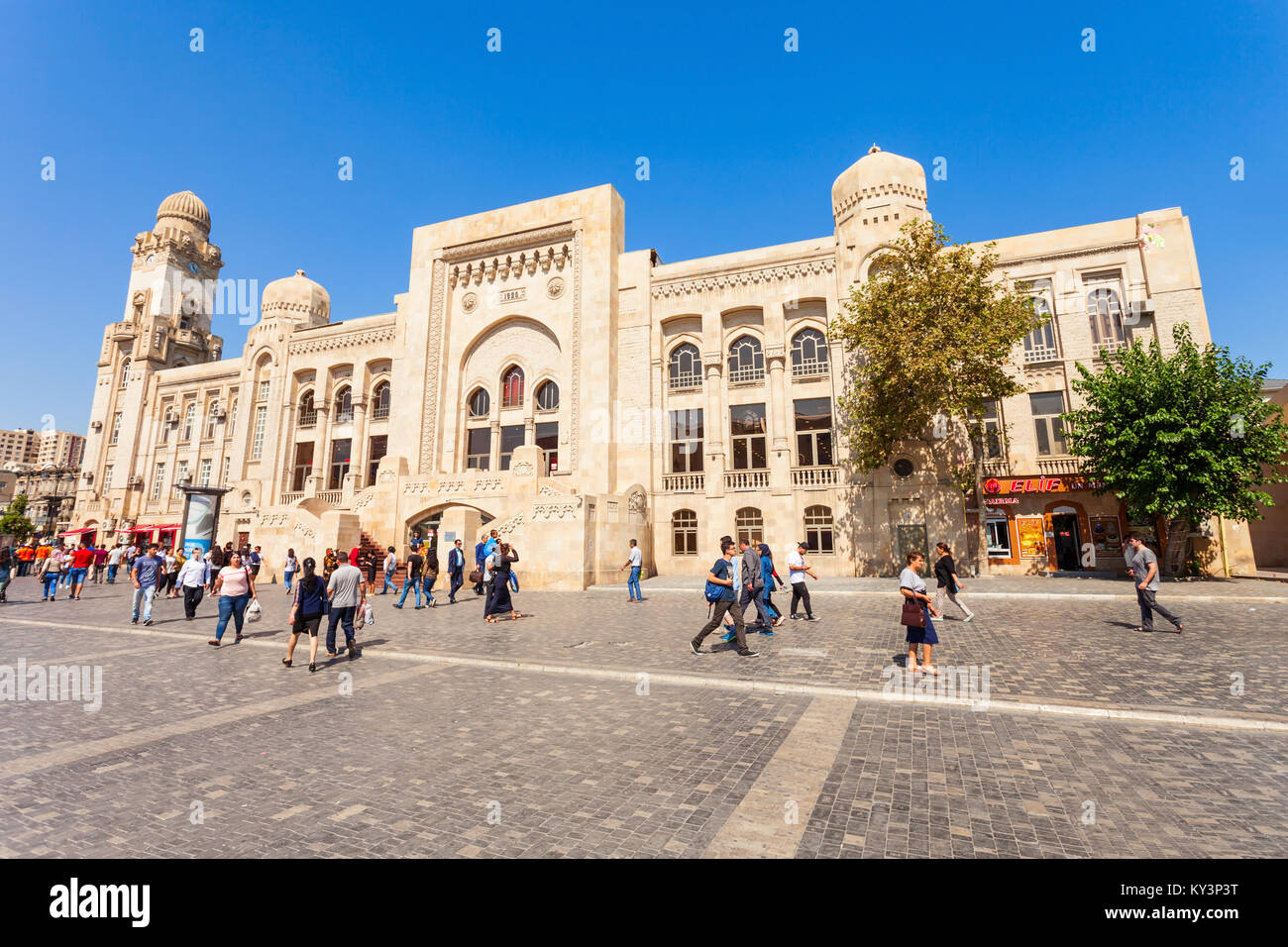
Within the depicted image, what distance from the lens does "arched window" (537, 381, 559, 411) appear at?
96.1ft

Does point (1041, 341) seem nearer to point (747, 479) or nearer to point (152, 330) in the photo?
point (747, 479)

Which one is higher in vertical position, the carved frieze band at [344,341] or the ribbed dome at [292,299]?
the ribbed dome at [292,299]

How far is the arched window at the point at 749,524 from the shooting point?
83.9 feet

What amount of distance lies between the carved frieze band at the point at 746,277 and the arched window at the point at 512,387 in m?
8.48

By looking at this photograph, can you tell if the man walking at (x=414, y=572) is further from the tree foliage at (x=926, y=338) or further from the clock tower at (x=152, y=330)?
the clock tower at (x=152, y=330)

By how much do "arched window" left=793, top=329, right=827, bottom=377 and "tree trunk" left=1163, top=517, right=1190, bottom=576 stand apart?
1372cm

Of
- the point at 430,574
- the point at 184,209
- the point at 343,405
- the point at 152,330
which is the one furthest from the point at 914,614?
the point at 184,209

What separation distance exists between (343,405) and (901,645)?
36094mm

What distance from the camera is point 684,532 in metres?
26.7

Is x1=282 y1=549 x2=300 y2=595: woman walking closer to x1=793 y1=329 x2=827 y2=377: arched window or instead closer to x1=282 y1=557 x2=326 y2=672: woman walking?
x1=282 y1=557 x2=326 y2=672: woman walking

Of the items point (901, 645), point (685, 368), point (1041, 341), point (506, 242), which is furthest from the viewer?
point (506, 242)

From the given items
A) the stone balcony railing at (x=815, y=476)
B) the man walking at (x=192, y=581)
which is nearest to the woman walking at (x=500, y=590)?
the man walking at (x=192, y=581)

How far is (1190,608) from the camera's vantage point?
13.9 metres
